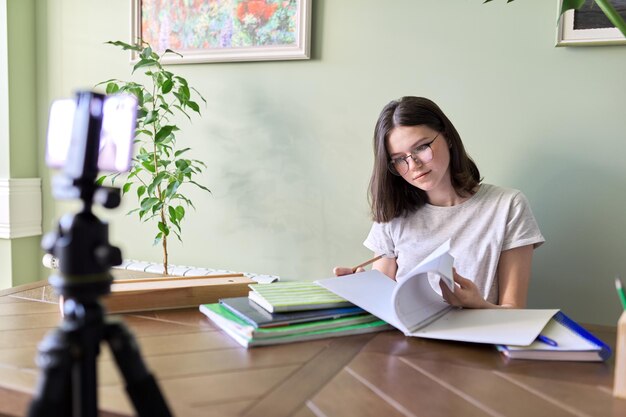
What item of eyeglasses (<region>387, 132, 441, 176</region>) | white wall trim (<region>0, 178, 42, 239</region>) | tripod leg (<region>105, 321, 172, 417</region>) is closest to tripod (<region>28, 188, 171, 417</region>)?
tripod leg (<region>105, 321, 172, 417</region>)

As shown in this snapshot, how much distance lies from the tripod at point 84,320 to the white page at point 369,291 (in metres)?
0.59

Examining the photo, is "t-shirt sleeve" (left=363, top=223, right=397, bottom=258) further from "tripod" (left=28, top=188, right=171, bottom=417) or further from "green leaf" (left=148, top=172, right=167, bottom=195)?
"tripod" (left=28, top=188, right=171, bottom=417)

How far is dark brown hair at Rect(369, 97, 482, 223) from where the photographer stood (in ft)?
5.24

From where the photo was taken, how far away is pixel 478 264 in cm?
162

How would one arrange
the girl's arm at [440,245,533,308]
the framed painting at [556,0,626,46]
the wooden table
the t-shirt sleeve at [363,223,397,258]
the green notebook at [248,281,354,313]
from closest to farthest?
the wooden table
the green notebook at [248,281,354,313]
the girl's arm at [440,245,533,308]
the framed painting at [556,0,626,46]
the t-shirt sleeve at [363,223,397,258]

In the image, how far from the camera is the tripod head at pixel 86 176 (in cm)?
54

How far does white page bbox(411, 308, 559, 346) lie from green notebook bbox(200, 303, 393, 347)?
0.10 meters

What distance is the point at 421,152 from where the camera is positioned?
5.15 feet

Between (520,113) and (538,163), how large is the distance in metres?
0.17

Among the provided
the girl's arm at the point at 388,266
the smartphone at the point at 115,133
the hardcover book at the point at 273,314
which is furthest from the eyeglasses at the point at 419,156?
the smartphone at the point at 115,133

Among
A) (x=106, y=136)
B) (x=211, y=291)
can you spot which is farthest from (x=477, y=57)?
(x=106, y=136)

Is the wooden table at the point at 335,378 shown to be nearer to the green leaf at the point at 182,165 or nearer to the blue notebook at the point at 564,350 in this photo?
the blue notebook at the point at 564,350

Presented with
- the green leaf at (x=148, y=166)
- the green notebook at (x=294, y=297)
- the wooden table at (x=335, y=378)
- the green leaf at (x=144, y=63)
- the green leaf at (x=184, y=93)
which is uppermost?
the green leaf at (x=144, y=63)

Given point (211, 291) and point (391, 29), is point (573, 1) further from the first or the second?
point (211, 291)
